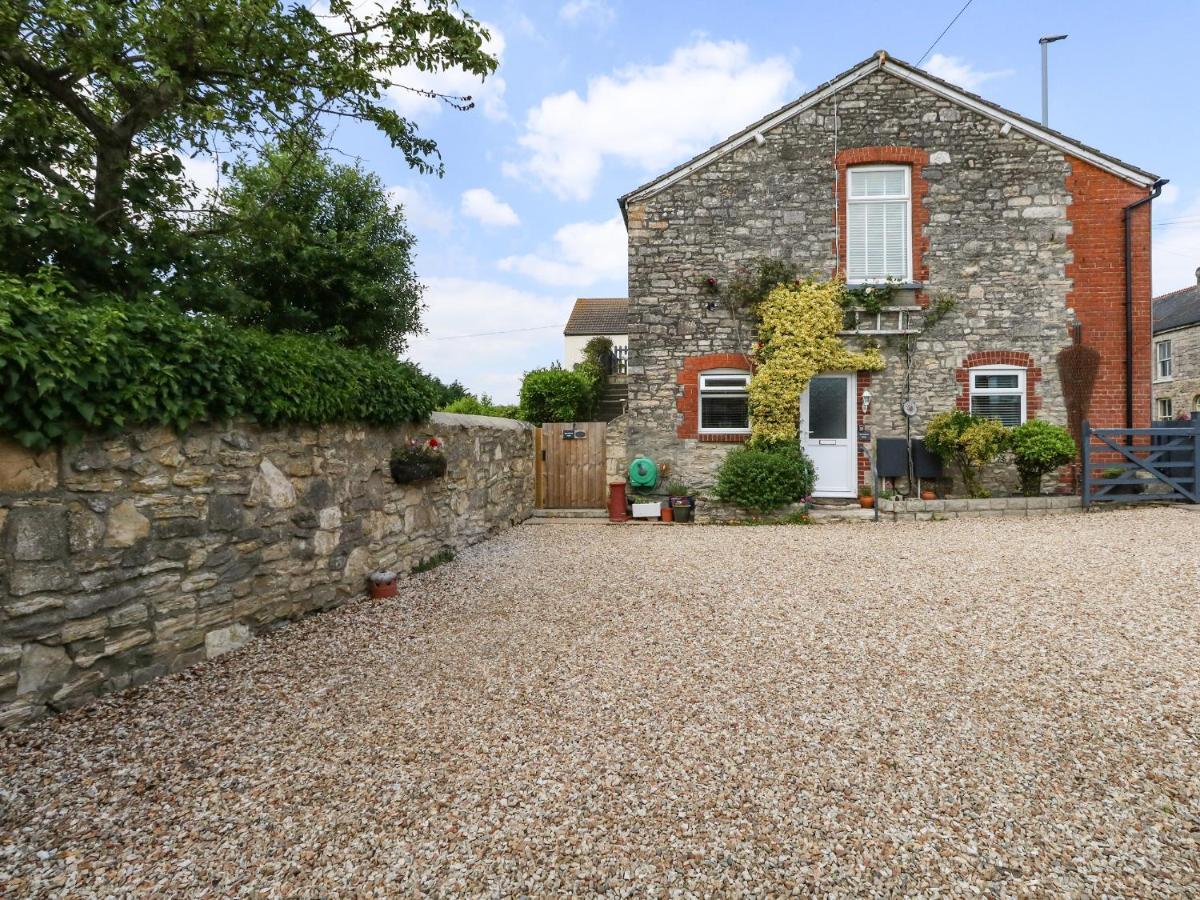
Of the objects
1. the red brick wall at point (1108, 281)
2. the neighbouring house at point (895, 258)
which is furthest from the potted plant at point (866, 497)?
the red brick wall at point (1108, 281)

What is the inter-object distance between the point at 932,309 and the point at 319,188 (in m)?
9.89

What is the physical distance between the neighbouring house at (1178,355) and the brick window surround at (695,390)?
19275 millimetres

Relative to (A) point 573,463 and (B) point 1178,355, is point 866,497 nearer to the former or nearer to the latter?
Result: (A) point 573,463

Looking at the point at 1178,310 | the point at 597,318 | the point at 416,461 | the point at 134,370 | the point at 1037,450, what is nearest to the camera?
the point at 134,370

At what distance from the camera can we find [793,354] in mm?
9570

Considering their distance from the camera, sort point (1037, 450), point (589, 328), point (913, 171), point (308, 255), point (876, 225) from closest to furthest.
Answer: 1. point (308, 255)
2. point (1037, 450)
3. point (913, 171)
4. point (876, 225)
5. point (589, 328)

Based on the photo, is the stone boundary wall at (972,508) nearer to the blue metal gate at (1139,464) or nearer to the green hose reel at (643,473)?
Answer: the blue metal gate at (1139,464)

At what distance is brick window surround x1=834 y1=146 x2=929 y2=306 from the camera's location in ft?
31.9

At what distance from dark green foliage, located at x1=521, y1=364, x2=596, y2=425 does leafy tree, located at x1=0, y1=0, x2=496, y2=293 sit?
777 centimetres

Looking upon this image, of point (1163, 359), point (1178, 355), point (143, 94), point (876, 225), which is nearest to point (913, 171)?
point (876, 225)

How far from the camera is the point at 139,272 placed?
3.93 metres

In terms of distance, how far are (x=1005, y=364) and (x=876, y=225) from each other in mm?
3004

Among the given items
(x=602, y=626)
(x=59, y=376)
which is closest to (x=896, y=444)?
(x=602, y=626)

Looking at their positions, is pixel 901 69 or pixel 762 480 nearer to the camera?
pixel 762 480
